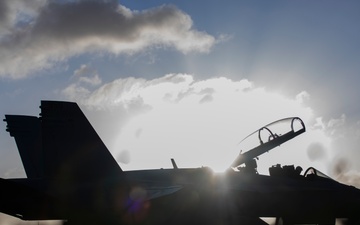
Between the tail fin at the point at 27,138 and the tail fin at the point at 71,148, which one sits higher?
the tail fin at the point at 27,138

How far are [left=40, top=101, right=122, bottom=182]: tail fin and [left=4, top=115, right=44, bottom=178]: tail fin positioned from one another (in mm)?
4664

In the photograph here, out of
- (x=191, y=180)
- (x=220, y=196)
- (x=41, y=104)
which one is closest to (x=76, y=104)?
(x=41, y=104)

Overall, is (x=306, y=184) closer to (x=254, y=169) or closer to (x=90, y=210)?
(x=254, y=169)

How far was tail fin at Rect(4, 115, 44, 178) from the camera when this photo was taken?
15.8 meters

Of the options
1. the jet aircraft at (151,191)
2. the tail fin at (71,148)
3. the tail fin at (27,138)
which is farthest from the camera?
the tail fin at (27,138)

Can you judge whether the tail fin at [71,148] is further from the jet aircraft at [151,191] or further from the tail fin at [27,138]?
the tail fin at [27,138]

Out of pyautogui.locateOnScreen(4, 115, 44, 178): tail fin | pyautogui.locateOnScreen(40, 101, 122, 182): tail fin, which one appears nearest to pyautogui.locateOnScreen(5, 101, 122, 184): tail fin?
pyautogui.locateOnScreen(40, 101, 122, 182): tail fin

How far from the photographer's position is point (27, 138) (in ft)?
53.0

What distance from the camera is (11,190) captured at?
891cm

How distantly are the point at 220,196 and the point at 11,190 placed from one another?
519cm

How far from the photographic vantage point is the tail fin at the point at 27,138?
15.8m

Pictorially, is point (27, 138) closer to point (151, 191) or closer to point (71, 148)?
point (71, 148)

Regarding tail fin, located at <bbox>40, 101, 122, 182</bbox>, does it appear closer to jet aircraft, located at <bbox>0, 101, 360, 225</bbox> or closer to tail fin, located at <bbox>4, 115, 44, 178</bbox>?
jet aircraft, located at <bbox>0, 101, 360, 225</bbox>

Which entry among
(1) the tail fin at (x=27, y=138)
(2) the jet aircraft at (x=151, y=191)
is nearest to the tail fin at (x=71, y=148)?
(2) the jet aircraft at (x=151, y=191)
